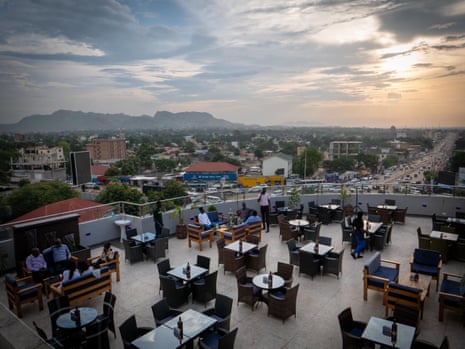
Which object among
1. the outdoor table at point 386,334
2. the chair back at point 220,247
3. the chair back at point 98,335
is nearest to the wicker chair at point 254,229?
the chair back at point 220,247

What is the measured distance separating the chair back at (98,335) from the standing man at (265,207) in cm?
721

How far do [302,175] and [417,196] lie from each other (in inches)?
2279

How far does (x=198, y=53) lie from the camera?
30.0m

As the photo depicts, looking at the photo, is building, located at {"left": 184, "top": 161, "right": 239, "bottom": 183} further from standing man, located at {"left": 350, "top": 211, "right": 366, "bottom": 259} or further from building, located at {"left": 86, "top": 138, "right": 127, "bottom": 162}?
building, located at {"left": 86, "top": 138, "right": 127, "bottom": 162}

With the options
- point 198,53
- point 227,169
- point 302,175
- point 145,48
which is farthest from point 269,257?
point 302,175

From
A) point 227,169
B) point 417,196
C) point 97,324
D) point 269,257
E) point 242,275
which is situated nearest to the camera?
point 97,324

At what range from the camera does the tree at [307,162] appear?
6769 centimetres

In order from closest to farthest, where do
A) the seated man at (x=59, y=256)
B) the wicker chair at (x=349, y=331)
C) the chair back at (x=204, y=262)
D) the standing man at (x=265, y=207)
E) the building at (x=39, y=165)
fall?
the wicker chair at (x=349, y=331) < the chair back at (x=204, y=262) < the seated man at (x=59, y=256) < the standing man at (x=265, y=207) < the building at (x=39, y=165)

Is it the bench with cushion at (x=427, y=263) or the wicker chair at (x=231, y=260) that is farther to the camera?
the wicker chair at (x=231, y=260)

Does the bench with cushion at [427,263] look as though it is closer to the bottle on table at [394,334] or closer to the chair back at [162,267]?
the bottle on table at [394,334]

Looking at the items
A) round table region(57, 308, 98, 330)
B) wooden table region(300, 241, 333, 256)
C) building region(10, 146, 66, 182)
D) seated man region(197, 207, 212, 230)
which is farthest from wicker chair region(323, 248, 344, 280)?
building region(10, 146, 66, 182)

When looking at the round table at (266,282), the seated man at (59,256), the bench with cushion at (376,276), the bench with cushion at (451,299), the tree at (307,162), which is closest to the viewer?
the bench with cushion at (451,299)

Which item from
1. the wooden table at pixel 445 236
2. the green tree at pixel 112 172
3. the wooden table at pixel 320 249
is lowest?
the green tree at pixel 112 172

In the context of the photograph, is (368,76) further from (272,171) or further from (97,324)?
(272,171)
